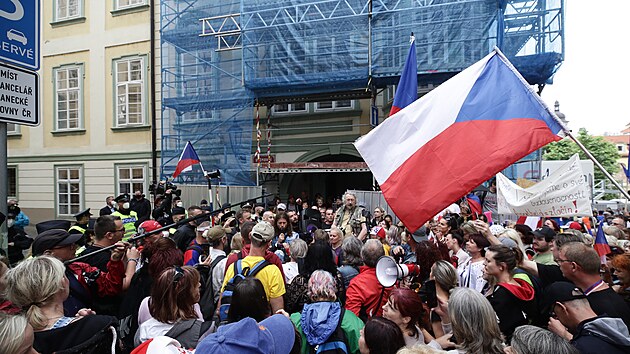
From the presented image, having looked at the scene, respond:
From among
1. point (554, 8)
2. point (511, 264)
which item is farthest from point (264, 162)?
point (511, 264)

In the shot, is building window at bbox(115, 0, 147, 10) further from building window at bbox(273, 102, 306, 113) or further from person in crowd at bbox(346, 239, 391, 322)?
person in crowd at bbox(346, 239, 391, 322)

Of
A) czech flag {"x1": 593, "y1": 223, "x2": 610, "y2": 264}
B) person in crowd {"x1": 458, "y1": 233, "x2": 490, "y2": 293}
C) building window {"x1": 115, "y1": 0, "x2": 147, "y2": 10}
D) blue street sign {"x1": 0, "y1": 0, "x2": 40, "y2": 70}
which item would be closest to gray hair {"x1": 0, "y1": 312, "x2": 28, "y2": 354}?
blue street sign {"x1": 0, "y1": 0, "x2": 40, "y2": 70}

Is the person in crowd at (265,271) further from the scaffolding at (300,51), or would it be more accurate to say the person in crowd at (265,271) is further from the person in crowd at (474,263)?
the scaffolding at (300,51)

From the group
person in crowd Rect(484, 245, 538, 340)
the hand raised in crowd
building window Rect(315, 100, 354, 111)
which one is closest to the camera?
person in crowd Rect(484, 245, 538, 340)

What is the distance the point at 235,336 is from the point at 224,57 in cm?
1532

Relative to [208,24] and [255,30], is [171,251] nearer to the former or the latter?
[255,30]

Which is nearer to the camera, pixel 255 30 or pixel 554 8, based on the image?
pixel 554 8

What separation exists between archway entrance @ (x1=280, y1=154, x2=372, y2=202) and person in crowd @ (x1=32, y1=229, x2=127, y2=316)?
13.0 meters

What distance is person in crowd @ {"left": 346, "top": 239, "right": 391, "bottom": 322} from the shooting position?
3410 mm

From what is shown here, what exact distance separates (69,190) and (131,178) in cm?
334

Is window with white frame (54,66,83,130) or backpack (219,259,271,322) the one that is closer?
backpack (219,259,271,322)

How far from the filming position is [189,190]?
1412 centimetres

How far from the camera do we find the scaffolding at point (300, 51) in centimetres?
1272

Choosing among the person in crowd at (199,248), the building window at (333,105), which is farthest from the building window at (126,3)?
the person in crowd at (199,248)
